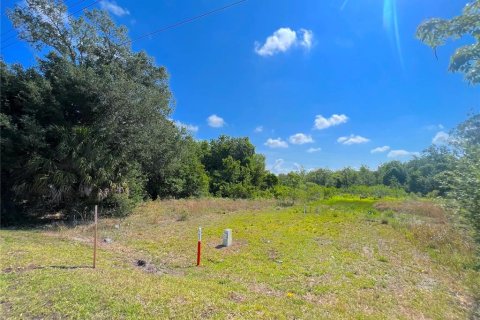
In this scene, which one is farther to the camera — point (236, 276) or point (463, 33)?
point (236, 276)

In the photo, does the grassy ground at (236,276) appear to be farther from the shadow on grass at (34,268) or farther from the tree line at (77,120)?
the tree line at (77,120)

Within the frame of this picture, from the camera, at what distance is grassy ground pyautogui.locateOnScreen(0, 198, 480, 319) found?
3.84 meters

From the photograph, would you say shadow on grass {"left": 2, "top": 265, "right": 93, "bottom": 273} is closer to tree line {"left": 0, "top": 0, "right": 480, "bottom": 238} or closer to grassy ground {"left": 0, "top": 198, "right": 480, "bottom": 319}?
grassy ground {"left": 0, "top": 198, "right": 480, "bottom": 319}

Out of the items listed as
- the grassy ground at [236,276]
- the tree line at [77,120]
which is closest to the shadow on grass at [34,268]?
the grassy ground at [236,276]

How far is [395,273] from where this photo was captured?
6.45 m

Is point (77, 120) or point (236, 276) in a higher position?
point (77, 120)

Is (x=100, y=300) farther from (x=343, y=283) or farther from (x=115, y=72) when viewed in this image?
(x=115, y=72)

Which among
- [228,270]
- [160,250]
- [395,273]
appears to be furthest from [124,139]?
[395,273]

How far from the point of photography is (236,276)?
5703 millimetres

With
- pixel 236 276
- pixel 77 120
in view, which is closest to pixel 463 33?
pixel 236 276

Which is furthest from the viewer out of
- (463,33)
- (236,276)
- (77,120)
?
(77,120)

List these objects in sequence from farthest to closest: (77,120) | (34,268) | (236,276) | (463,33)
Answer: (77,120) < (236,276) < (34,268) < (463,33)

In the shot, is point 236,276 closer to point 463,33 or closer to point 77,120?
point 463,33

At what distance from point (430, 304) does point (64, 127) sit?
12.0 metres
